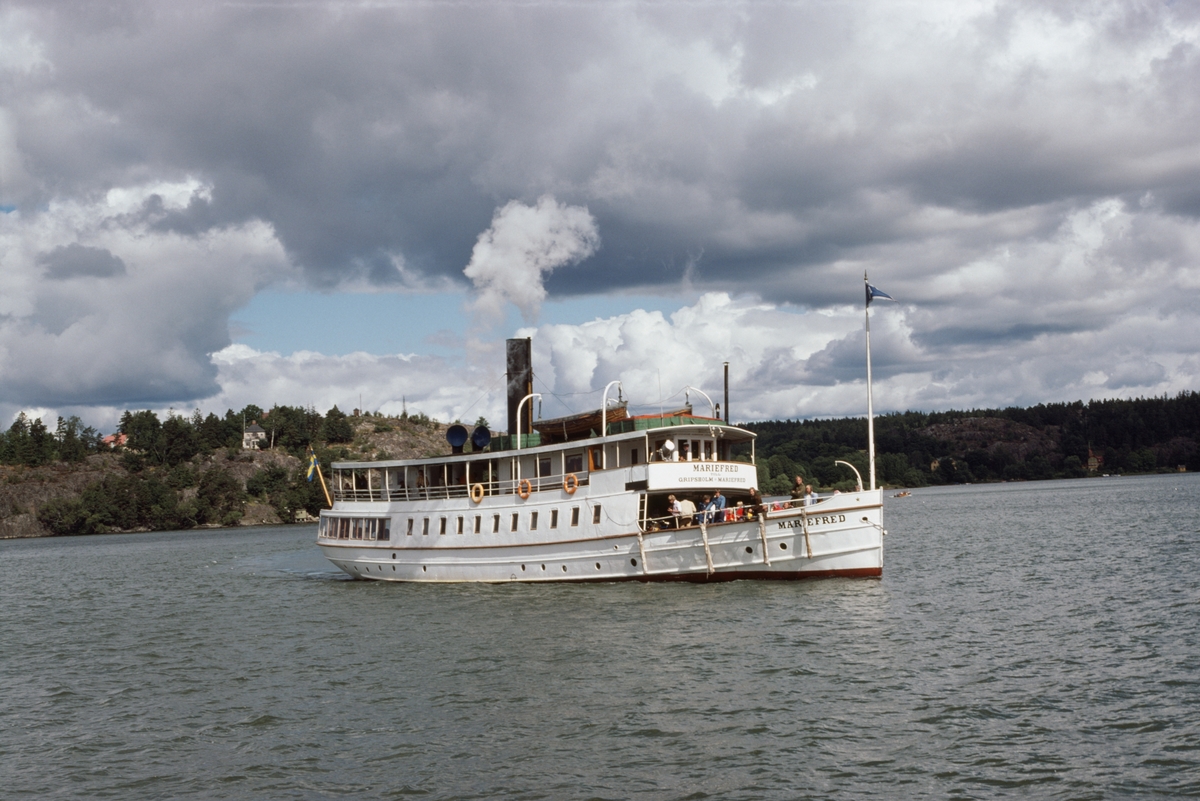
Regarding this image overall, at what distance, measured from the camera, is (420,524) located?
4497 centimetres

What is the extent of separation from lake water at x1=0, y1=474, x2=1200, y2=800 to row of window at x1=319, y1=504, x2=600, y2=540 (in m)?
2.86

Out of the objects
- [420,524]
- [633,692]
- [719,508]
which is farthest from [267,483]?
[633,692]

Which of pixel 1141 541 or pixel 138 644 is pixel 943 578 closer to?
pixel 1141 541

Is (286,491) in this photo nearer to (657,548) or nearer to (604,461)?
(604,461)

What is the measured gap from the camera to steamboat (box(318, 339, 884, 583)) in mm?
36500

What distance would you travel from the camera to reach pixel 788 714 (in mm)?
19641

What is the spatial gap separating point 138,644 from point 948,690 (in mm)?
26749

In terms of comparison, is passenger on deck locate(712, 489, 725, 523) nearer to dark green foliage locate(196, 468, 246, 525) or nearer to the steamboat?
the steamboat

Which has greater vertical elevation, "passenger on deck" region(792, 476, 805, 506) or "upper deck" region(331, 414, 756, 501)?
"upper deck" region(331, 414, 756, 501)

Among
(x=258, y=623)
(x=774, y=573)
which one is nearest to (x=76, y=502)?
(x=258, y=623)

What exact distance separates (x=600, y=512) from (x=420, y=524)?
33.9ft

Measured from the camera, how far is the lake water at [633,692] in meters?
16.3

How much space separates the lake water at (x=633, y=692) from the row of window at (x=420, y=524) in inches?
113

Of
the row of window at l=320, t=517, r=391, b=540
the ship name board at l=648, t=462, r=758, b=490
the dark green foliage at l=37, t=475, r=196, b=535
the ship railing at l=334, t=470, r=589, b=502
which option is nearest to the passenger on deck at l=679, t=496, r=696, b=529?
the ship name board at l=648, t=462, r=758, b=490
